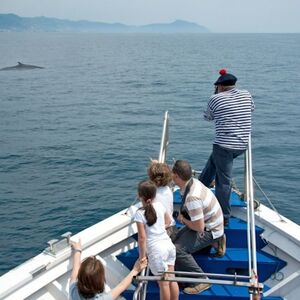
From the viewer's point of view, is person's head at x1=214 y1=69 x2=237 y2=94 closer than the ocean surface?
Yes

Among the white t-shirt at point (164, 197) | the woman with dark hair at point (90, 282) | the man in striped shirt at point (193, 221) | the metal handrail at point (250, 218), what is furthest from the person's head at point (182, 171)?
the woman with dark hair at point (90, 282)

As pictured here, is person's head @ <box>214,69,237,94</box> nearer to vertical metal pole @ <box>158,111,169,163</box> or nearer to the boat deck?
vertical metal pole @ <box>158,111,169,163</box>

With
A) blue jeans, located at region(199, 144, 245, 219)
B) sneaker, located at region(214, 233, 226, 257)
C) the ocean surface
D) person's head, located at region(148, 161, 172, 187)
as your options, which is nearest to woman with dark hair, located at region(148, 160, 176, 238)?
person's head, located at region(148, 161, 172, 187)

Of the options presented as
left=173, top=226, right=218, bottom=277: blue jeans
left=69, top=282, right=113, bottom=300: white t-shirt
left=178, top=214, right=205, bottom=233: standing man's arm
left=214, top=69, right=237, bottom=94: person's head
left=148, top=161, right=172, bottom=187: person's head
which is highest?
left=214, top=69, right=237, bottom=94: person's head

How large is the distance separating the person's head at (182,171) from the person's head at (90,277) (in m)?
1.82

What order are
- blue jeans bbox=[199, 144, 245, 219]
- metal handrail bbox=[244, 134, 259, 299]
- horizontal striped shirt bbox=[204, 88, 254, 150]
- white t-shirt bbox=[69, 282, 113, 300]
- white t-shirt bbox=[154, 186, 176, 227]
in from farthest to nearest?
blue jeans bbox=[199, 144, 245, 219] < horizontal striped shirt bbox=[204, 88, 254, 150] < white t-shirt bbox=[154, 186, 176, 227] < metal handrail bbox=[244, 134, 259, 299] < white t-shirt bbox=[69, 282, 113, 300]

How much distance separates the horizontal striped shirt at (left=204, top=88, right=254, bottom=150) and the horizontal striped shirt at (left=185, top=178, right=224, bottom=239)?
3.28 feet

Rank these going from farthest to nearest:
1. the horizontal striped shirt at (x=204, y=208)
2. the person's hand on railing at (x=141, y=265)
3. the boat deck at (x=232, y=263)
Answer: the boat deck at (x=232, y=263), the horizontal striped shirt at (x=204, y=208), the person's hand on railing at (x=141, y=265)

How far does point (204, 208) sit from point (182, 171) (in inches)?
22.5

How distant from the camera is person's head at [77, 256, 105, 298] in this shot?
3861 mm

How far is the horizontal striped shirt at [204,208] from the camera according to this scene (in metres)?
5.35

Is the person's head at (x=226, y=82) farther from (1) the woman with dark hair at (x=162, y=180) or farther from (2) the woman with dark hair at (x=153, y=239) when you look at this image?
(2) the woman with dark hair at (x=153, y=239)

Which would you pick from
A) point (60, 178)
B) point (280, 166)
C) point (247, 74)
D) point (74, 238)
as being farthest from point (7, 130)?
point (247, 74)

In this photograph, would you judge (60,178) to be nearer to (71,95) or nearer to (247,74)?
(71,95)
